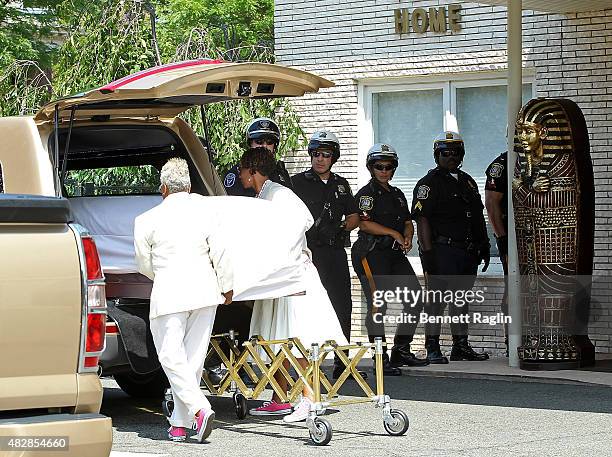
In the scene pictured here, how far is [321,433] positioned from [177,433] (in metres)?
0.97

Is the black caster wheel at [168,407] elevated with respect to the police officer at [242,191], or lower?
lower

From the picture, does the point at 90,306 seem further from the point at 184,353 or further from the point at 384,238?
the point at 384,238

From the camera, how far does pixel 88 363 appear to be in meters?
5.60

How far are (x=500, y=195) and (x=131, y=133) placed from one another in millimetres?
4083

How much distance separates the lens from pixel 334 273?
1173cm

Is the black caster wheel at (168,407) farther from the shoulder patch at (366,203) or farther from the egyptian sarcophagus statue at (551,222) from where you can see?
the egyptian sarcophagus statue at (551,222)

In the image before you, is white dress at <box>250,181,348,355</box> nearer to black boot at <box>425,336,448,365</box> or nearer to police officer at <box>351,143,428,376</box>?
police officer at <box>351,143,428,376</box>

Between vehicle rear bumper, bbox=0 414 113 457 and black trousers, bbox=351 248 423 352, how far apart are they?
22.9ft

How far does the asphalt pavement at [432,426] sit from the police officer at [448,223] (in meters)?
1.66

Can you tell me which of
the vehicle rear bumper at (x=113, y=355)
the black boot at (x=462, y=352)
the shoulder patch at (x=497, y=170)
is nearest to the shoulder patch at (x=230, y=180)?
the vehicle rear bumper at (x=113, y=355)

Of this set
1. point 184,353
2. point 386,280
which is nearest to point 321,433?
point 184,353

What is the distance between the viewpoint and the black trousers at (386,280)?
40.8 ft

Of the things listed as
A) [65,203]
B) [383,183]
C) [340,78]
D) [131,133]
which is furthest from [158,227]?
[340,78]

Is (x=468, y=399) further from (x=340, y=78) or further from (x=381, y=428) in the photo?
(x=340, y=78)
